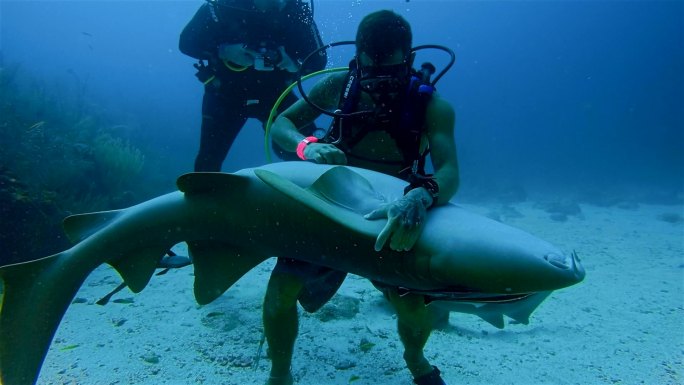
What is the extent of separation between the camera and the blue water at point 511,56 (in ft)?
216

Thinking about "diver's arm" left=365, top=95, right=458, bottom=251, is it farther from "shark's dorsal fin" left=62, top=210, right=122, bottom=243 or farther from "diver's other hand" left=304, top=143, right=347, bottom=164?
"shark's dorsal fin" left=62, top=210, right=122, bottom=243

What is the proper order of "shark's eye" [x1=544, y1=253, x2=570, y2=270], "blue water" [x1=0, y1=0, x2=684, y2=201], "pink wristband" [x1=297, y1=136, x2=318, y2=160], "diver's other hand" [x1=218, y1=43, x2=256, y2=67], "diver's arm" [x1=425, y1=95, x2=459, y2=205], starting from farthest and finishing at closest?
1. "blue water" [x1=0, y1=0, x2=684, y2=201]
2. "diver's other hand" [x1=218, y1=43, x2=256, y2=67]
3. "pink wristband" [x1=297, y1=136, x2=318, y2=160]
4. "diver's arm" [x1=425, y1=95, x2=459, y2=205]
5. "shark's eye" [x1=544, y1=253, x2=570, y2=270]

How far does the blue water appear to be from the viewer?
6575 centimetres

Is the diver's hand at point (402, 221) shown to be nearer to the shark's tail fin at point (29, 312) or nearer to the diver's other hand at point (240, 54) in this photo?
the shark's tail fin at point (29, 312)

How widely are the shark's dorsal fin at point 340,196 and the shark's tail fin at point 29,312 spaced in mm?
1584

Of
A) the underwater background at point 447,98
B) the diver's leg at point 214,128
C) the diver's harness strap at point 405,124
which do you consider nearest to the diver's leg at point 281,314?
the diver's harness strap at point 405,124


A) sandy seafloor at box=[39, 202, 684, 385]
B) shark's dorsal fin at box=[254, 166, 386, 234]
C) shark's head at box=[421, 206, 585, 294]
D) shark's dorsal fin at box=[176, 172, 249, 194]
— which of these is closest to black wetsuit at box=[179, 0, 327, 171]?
sandy seafloor at box=[39, 202, 684, 385]

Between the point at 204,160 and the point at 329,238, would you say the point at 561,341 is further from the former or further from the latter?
the point at 204,160

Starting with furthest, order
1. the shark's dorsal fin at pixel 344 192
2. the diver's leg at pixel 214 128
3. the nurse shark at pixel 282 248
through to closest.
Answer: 1. the diver's leg at pixel 214 128
2. the shark's dorsal fin at pixel 344 192
3. the nurse shark at pixel 282 248

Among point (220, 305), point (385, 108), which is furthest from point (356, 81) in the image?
point (220, 305)

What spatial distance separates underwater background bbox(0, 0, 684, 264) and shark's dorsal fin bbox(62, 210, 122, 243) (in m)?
4.42

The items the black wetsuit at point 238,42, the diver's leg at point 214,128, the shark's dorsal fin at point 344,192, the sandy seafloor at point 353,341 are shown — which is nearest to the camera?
the shark's dorsal fin at point 344,192

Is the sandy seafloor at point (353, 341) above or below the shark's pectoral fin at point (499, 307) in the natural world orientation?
below

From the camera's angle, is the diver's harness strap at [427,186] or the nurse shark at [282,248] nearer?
the nurse shark at [282,248]
